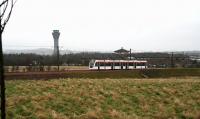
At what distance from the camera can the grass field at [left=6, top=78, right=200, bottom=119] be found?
17.9m

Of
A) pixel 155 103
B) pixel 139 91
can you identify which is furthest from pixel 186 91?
pixel 155 103

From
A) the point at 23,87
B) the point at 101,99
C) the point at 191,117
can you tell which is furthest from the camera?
the point at 23,87

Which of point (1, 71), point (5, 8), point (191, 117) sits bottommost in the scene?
point (191, 117)

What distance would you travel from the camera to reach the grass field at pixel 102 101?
17.9 metres

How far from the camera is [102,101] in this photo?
21.2 m

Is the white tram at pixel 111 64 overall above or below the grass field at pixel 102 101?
above

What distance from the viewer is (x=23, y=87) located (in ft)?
80.5

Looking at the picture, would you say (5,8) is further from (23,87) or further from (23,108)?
(23,87)

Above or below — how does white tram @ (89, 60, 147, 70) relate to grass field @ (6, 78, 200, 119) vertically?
above

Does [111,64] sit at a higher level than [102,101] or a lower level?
higher

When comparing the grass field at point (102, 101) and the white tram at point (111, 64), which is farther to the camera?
the white tram at point (111, 64)

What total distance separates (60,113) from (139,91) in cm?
891

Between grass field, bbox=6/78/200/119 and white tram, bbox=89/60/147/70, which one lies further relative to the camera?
white tram, bbox=89/60/147/70

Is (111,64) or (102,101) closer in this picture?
(102,101)
